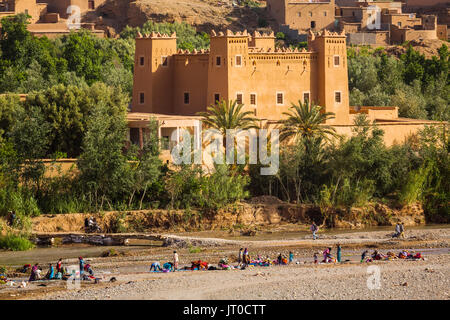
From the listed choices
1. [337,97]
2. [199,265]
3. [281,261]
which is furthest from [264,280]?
[337,97]

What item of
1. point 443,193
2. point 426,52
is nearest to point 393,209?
point 443,193

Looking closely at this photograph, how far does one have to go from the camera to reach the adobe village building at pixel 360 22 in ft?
264

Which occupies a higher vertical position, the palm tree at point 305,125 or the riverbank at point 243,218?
the palm tree at point 305,125

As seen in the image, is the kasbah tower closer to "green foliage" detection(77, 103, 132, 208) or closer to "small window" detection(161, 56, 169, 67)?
"small window" detection(161, 56, 169, 67)

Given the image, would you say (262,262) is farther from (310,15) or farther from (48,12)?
(48,12)

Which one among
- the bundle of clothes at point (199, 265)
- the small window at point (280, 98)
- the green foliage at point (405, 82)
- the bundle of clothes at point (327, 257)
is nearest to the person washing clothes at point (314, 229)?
the bundle of clothes at point (327, 257)

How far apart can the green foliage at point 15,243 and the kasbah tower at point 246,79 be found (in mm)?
10031

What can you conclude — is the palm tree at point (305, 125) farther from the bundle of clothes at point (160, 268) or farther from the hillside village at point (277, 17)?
the hillside village at point (277, 17)

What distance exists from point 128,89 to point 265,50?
13872mm

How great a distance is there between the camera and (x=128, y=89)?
62562 mm

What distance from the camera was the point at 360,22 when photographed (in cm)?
8244

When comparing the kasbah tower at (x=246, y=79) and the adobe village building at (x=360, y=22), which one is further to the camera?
the adobe village building at (x=360, y=22)

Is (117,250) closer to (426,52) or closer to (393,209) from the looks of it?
(393,209)

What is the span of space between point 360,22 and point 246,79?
117 ft
